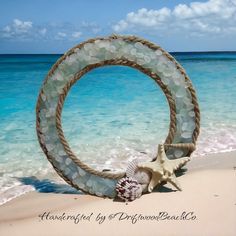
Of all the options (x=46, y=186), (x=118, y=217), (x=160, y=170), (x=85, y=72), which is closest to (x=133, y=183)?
(x=160, y=170)

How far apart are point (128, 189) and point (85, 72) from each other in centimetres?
126

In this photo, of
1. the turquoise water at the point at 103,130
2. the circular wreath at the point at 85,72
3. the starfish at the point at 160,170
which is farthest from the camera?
the turquoise water at the point at 103,130

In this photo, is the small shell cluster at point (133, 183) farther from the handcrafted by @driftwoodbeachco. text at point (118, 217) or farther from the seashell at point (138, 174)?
the handcrafted by @driftwoodbeachco. text at point (118, 217)

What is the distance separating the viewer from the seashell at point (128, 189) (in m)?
4.21

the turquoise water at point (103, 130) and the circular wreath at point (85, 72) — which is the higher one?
the circular wreath at point (85, 72)

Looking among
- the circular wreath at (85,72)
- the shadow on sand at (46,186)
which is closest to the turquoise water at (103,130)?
the shadow on sand at (46,186)

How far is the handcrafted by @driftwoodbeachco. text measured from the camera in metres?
3.81

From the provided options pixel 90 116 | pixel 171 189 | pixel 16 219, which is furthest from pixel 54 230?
pixel 90 116

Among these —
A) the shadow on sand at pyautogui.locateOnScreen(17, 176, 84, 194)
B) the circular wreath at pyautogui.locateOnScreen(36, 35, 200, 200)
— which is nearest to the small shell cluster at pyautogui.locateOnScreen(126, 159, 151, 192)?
the circular wreath at pyautogui.locateOnScreen(36, 35, 200, 200)

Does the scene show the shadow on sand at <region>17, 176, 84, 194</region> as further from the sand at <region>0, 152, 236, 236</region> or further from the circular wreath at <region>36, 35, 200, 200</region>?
the circular wreath at <region>36, 35, 200, 200</region>

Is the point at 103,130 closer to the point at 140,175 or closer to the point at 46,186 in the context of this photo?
the point at 46,186

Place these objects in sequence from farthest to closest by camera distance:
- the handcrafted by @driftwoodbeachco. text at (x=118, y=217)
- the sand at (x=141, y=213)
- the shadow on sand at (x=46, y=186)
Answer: the shadow on sand at (x=46, y=186) → the handcrafted by @driftwoodbeachco. text at (x=118, y=217) → the sand at (x=141, y=213)

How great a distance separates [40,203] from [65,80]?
4.17 ft

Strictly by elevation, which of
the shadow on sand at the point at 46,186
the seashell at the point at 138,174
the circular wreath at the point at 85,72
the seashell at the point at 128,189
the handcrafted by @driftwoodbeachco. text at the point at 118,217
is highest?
the circular wreath at the point at 85,72
